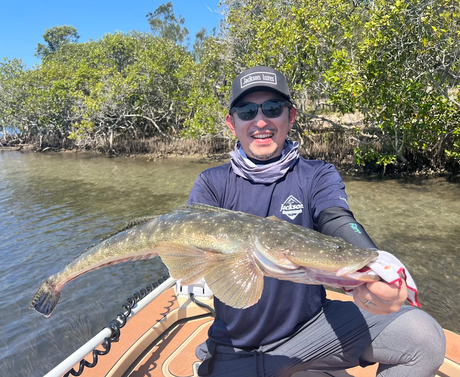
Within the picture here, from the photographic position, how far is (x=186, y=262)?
78.8 inches

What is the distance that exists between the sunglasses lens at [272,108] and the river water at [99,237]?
506cm

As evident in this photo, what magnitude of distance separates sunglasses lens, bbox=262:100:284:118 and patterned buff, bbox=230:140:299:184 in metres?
0.34

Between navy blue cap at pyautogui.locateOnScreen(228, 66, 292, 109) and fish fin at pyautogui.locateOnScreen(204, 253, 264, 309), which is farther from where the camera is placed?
navy blue cap at pyautogui.locateOnScreen(228, 66, 292, 109)

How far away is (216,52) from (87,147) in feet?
60.3

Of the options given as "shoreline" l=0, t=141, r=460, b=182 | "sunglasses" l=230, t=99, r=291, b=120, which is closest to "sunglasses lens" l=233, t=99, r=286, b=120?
"sunglasses" l=230, t=99, r=291, b=120

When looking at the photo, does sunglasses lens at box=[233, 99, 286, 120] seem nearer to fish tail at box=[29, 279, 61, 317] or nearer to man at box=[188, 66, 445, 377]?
man at box=[188, 66, 445, 377]

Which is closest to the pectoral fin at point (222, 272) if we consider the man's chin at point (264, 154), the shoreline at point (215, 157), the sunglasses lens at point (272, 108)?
the man's chin at point (264, 154)

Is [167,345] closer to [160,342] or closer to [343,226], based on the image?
[160,342]

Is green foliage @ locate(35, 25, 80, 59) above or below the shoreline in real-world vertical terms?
above

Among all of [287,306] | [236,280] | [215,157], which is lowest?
[215,157]

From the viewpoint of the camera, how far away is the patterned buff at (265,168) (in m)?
2.62

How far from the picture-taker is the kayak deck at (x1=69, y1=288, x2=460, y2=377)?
3078 millimetres

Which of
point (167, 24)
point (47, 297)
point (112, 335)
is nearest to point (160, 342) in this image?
point (112, 335)

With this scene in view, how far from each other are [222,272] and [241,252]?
0.58 ft
